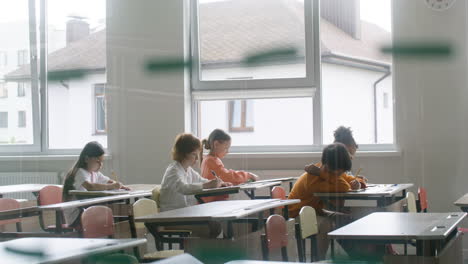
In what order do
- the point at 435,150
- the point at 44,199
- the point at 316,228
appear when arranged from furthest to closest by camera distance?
the point at 435,150
the point at 316,228
the point at 44,199

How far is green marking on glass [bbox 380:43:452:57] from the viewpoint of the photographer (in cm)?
305

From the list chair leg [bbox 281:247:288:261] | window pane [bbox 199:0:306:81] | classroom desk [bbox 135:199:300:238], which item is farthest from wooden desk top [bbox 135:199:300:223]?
window pane [bbox 199:0:306:81]

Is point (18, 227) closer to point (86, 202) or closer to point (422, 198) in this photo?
point (86, 202)

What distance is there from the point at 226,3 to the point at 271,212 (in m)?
1.10

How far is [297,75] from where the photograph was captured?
309cm

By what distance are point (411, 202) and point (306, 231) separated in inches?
26.9

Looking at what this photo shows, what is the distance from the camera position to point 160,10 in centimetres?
292

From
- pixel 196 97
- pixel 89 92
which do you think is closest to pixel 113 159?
pixel 89 92

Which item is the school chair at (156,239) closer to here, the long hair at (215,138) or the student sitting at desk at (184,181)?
the student sitting at desk at (184,181)

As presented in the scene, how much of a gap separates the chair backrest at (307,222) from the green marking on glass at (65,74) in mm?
1155

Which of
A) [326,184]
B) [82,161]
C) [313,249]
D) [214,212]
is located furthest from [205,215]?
[326,184]

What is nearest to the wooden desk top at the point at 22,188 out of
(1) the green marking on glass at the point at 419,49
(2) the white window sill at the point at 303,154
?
(2) the white window sill at the point at 303,154

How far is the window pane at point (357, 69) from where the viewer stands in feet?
9.84

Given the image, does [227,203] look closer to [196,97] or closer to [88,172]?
[196,97]
